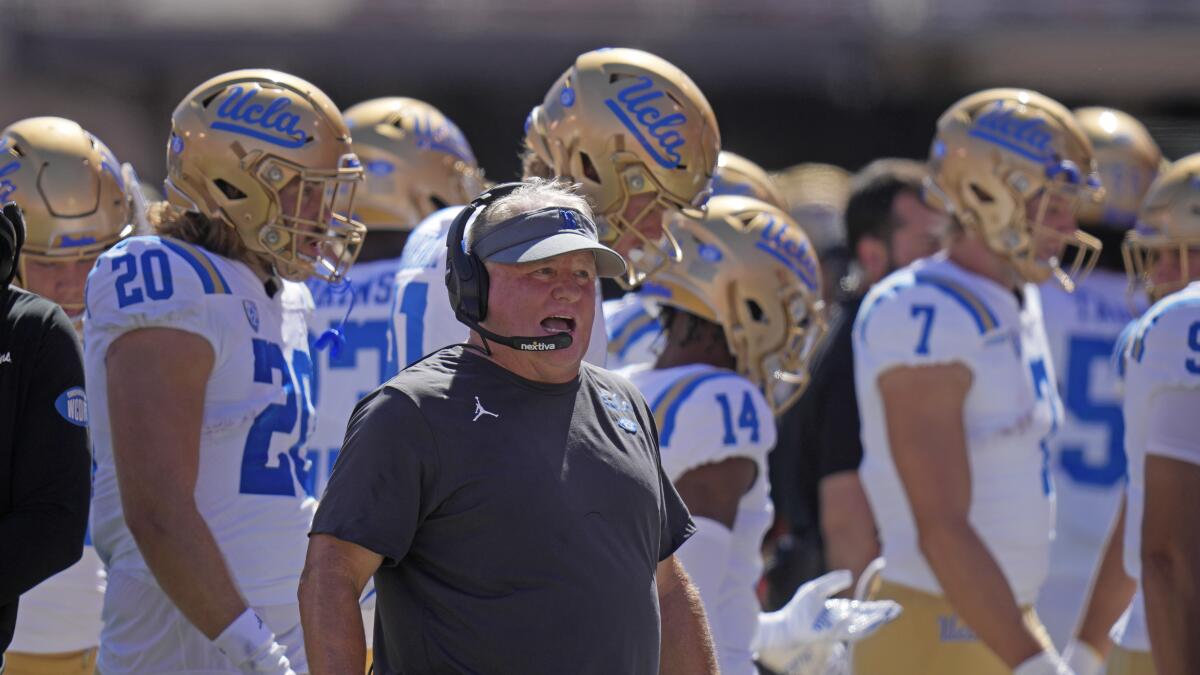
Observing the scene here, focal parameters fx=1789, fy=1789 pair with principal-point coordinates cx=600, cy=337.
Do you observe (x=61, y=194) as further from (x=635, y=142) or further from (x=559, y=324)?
(x=559, y=324)

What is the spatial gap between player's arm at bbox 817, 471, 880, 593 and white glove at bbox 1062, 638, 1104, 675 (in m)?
1.54

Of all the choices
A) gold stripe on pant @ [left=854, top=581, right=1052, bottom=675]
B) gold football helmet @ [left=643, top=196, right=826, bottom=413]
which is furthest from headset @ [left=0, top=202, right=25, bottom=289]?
gold stripe on pant @ [left=854, top=581, right=1052, bottom=675]

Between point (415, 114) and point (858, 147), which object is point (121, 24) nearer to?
point (858, 147)

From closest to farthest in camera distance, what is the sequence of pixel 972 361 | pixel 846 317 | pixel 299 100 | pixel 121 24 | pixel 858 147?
1. pixel 299 100
2. pixel 972 361
3. pixel 846 317
4. pixel 858 147
5. pixel 121 24

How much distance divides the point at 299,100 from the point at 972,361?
212 centimetres

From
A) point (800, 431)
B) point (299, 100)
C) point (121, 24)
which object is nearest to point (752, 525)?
point (299, 100)

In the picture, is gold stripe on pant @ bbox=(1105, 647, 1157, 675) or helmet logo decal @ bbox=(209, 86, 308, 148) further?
gold stripe on pant @ bbox=(1105, 647, 1157, 675)

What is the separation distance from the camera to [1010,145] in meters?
5.55

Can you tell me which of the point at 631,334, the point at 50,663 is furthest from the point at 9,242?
the point at 631,334

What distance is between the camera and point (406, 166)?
6.03m

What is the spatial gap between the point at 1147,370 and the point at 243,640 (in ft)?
7.77

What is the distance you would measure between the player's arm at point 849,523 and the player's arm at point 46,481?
392 cm

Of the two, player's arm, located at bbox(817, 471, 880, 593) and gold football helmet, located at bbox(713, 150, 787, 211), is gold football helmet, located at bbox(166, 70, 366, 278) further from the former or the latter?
player's arm, located at bbox(817, 471, 880, 593)

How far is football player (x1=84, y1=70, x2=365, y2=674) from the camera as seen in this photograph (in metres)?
3.74
